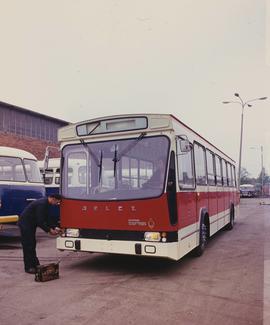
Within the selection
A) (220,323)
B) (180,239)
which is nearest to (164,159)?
(180,239)

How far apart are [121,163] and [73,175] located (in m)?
1.10

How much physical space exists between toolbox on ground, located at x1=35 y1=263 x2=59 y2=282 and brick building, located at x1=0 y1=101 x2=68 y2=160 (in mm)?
26788

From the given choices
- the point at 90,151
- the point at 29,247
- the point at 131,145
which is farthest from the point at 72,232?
the point at 131,145

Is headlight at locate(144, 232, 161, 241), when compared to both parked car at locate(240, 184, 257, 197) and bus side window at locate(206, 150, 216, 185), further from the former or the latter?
parked car at locate(240, 184, 257, 197)

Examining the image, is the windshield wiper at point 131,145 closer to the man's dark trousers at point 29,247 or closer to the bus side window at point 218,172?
the man's dark trousers at point 29,247

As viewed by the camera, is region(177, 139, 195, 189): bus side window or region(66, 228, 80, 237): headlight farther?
region(66, 228, 80, 237): headlight

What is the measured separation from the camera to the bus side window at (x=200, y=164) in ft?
31.6

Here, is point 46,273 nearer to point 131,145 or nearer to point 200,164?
point 131,145

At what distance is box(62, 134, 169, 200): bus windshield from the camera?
7562mm

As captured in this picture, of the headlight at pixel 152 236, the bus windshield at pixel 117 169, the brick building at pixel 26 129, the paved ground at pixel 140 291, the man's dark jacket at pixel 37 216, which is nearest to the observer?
the paved ground at pixel 140 291

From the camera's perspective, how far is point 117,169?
25.7 ft

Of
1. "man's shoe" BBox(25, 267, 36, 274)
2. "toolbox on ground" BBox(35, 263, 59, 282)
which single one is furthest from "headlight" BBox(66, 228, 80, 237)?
"man's shoe" BBox(25, 267, 36, 274)

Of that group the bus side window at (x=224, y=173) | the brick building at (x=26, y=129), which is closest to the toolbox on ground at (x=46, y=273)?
the bus side window at (x=224, y=173)

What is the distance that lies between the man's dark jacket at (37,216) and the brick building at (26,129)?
25842 millimetres
